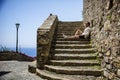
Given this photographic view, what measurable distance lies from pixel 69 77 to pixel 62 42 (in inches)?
111

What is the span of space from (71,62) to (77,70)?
25.0 inches

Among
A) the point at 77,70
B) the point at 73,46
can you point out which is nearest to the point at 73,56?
the point at 73,46

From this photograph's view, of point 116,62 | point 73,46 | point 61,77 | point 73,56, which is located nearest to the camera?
point 116,62

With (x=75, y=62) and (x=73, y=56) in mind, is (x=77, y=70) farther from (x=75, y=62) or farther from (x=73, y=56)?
(x=73, y=56)

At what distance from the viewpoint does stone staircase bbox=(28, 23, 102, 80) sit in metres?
6.23

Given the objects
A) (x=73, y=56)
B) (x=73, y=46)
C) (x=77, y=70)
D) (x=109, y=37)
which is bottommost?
(x=77, y=70)

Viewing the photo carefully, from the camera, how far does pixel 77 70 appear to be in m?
6.34

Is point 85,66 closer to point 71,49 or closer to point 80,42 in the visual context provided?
point 71,49

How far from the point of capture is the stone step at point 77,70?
623 centimetres

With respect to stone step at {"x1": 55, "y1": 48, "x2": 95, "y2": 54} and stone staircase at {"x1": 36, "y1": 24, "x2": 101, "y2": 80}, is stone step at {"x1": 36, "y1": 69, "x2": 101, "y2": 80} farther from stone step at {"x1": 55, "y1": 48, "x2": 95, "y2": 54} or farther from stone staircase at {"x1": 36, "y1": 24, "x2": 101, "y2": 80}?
stone step at {"x1": 55, "y1": 48, "x2": 95, "y2": 54}

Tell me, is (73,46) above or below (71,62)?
above

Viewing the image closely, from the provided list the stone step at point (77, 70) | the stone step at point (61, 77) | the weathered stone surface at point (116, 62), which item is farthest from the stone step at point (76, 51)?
the weathered stone surface at point (116, 62)

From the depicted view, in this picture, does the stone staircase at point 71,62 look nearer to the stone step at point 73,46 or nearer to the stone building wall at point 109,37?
the stone step at point 73,46

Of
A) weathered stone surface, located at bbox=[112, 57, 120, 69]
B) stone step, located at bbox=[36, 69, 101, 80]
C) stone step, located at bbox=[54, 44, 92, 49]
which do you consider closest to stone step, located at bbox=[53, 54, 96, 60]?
stone step, located at bbox=[54, 44, 92, 49]
